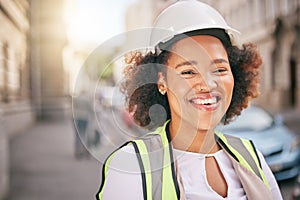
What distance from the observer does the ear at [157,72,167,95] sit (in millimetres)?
1126

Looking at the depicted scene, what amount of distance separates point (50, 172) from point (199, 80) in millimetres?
6063

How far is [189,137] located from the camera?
3.78 ft

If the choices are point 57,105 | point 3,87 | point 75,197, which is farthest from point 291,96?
point 75,197

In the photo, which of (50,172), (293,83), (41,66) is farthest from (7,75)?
(293,83)

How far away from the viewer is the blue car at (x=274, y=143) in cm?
562

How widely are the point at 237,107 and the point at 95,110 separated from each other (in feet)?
1.60

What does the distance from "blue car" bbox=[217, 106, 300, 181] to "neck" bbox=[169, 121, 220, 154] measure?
4.22 metres

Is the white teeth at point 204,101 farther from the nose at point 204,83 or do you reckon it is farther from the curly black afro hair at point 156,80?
the curly black afro hair at point 156,80

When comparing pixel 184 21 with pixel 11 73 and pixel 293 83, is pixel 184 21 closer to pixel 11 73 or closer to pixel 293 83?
pixel 11 73

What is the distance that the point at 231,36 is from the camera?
115cm

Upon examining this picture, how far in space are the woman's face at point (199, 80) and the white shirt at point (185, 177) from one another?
0.39 ft

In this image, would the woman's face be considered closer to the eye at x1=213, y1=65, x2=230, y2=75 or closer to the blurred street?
the eye at x1=213, y1=65, x2=230, y2=75

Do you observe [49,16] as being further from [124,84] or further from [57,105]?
[124,84]

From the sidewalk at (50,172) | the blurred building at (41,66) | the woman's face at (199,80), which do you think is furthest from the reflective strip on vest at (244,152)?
the blurred building at (41,66)
